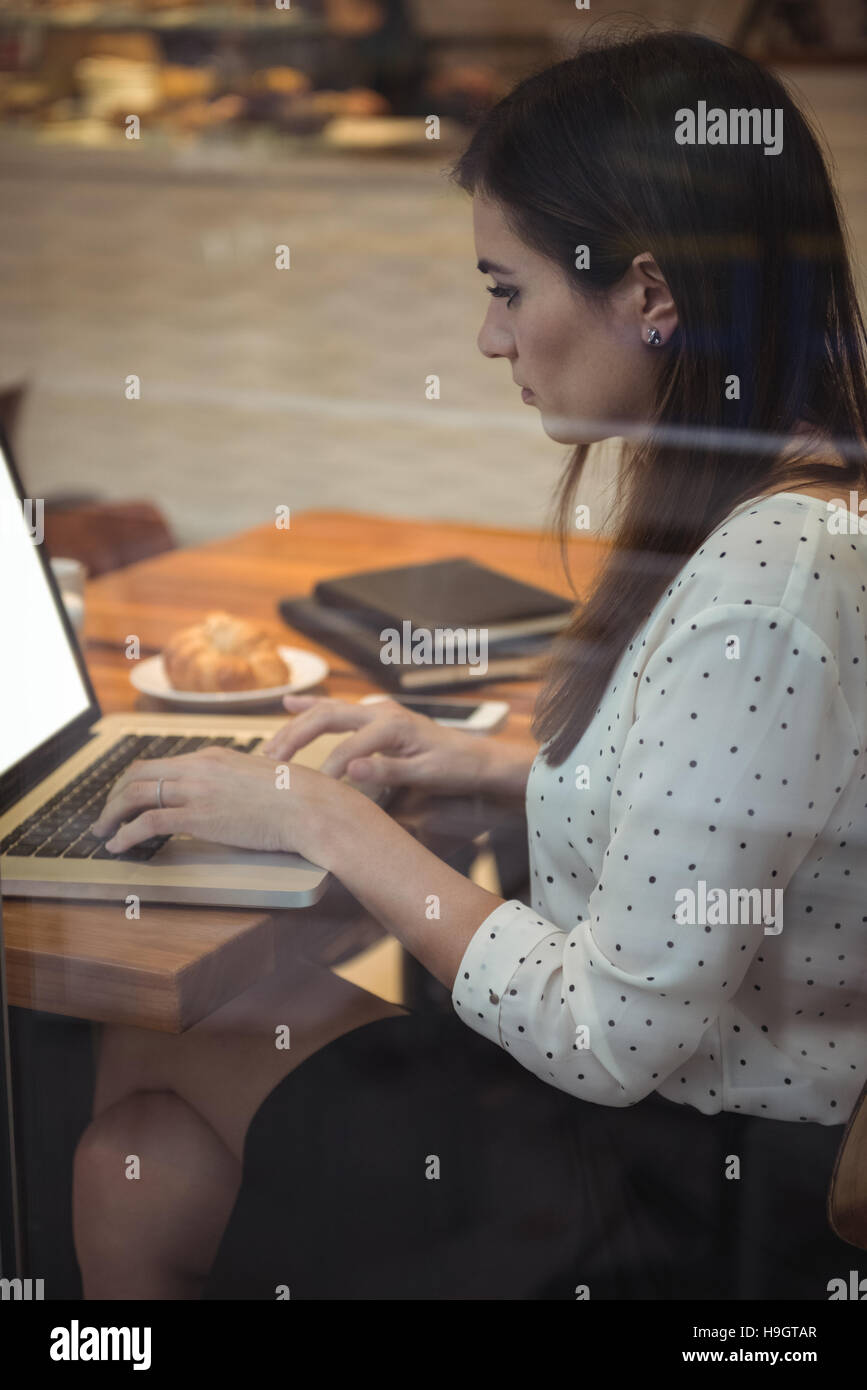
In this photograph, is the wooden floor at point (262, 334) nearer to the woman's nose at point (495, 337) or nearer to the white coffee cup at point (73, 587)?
the woman's nose at point (495, 337)

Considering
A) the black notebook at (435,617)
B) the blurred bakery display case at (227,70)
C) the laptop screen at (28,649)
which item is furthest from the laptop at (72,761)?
the blurred bakery display case at (227,70)

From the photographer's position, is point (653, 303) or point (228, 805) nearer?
point (653, 303)

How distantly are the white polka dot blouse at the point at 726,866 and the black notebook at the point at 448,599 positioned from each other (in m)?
0.22

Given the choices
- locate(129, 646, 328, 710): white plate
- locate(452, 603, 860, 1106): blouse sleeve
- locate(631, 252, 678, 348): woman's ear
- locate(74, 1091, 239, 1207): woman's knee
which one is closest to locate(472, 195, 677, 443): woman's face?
locate(631, 252, 678, 348): woman's ear

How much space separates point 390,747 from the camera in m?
0.90

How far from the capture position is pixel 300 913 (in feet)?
2.42

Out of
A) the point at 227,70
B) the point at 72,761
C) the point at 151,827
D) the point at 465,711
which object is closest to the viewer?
the point at 151,827

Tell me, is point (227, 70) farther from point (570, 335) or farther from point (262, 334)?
point (570, 335)

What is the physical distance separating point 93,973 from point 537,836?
10.1 inches

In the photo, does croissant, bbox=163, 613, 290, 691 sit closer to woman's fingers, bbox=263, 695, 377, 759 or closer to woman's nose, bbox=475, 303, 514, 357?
woman's fingers, bbox=263, 695, 377, 759

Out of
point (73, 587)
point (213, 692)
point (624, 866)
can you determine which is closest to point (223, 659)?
point (213, 692)

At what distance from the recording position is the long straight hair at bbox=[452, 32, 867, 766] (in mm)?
601

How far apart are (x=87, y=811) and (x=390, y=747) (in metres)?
0.21

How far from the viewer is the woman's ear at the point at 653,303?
25.3 inches
